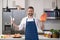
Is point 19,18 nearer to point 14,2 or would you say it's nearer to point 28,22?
point 14,2

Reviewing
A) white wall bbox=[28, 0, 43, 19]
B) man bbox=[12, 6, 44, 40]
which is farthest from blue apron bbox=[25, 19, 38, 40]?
white wall bbox=[28, 0, 43, 19]

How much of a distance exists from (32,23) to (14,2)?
197 centimetres

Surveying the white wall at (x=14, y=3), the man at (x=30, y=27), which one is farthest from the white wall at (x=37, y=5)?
the man at (x=30, y=27)

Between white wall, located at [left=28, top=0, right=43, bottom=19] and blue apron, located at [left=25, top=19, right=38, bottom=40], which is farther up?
white wall, located at [left=28, top=0, right=43, bottom=19]

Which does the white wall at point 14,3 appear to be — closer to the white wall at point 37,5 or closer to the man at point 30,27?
the white wall at point 37,5

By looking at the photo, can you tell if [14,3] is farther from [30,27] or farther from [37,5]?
[30,27]

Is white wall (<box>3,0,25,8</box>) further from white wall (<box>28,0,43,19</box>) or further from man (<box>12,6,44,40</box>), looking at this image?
man (<box>12,6,44,40</box>)

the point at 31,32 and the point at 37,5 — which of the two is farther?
the point at 37,5

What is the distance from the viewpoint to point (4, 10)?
428 cm

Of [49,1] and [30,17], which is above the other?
[49,1]

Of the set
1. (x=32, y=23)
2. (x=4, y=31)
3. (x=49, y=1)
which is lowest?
(x=4, y=31)

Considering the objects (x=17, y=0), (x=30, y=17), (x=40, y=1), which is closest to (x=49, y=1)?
(x=40, y=1)

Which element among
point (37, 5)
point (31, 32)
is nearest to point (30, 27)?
point (31, 32)

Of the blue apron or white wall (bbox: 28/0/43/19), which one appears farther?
white wall (bbox: 28/0/43/19)
